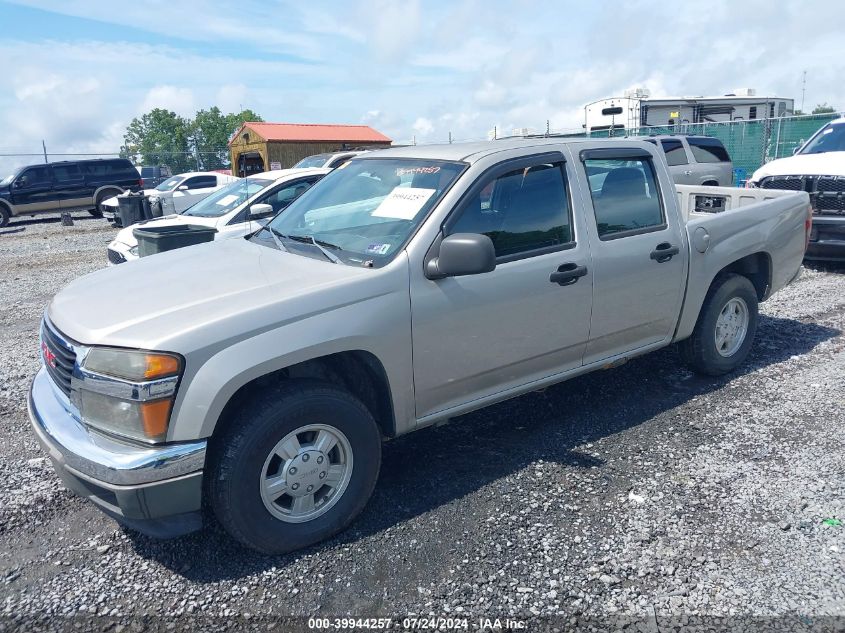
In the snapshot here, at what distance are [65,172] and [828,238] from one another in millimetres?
21451

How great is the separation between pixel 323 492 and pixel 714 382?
342 centimetres

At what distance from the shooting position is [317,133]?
30.6 metres

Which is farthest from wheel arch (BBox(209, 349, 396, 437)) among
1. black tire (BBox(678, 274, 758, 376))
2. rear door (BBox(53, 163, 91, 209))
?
rear door (BBox(53, 163, 91, 209))

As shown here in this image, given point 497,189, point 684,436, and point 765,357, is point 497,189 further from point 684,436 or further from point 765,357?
point 765,357

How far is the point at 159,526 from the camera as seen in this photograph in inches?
114

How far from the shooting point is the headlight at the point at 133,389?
2.79m

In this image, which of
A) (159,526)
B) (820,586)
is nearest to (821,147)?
(820,586)

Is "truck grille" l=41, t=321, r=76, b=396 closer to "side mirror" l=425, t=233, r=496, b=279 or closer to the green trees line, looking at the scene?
"side mirror" l=425, t=233, r=496, b=279

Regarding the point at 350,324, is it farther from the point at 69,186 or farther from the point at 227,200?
the point at 69,186

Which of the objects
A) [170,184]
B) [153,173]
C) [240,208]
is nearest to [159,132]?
[153,173]

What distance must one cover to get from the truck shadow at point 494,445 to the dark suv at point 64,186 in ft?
68.6

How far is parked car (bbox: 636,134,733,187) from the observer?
12891mm

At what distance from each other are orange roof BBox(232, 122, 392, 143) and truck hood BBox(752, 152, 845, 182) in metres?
22.5

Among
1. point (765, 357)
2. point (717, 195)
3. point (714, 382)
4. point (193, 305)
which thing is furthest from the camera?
point (717, 195)
